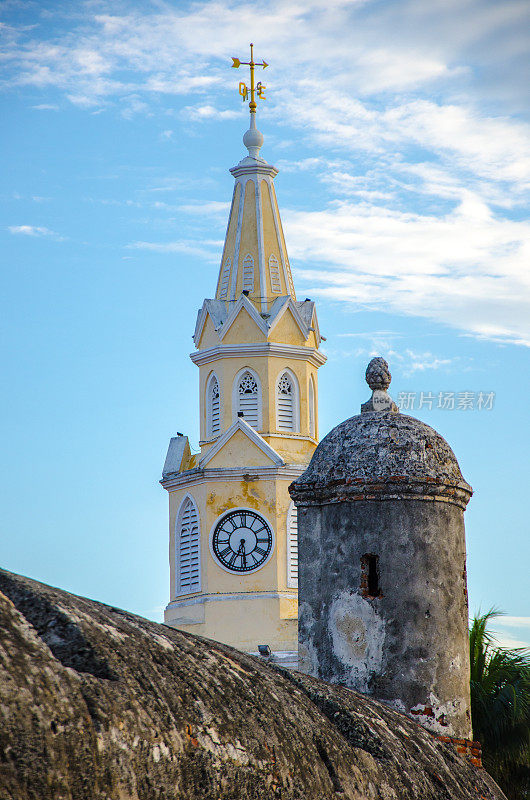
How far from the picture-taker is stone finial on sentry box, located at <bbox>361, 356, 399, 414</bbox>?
988 centimetres

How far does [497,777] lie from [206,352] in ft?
75.1

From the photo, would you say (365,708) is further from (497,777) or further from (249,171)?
(249,171)

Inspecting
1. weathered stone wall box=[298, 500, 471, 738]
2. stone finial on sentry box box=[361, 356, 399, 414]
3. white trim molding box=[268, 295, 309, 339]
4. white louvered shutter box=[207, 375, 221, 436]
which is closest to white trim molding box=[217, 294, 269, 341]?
white trim molding box=[268, 295, 309, 339]

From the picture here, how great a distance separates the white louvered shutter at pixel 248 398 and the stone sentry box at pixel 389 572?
3169 cm

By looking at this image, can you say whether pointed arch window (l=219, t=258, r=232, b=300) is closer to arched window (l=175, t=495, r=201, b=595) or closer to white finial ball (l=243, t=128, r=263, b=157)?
white finial ball (l=243, t=128, r=263, b=157)

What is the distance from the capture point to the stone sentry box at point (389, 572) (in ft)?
28.5

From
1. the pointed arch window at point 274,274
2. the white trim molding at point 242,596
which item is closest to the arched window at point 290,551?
the white trim molding at point 242,596

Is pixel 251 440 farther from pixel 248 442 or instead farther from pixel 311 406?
pixel 311 406

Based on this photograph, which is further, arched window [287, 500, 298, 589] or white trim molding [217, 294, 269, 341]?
white trim molding [217, 294, 269, 341]

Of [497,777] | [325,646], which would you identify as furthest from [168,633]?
[497,777]

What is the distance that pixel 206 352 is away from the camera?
41.2 metres

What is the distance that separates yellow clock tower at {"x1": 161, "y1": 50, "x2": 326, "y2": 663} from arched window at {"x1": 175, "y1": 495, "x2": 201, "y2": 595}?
29 millimetres

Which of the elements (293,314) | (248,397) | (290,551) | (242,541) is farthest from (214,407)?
(290,551)

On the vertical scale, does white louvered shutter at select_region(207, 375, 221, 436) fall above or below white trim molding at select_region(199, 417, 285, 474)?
above
